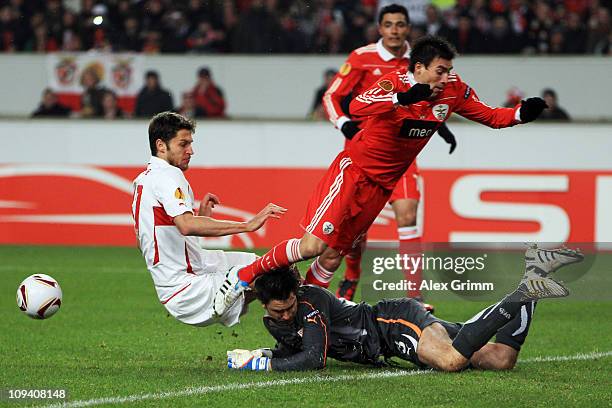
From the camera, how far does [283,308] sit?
714cm

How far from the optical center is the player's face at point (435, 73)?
800 cm

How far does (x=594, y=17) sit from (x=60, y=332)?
35.4ft

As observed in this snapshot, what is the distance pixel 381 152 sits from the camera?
8445mm

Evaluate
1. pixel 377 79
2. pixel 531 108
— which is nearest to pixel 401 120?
pixel 531 108

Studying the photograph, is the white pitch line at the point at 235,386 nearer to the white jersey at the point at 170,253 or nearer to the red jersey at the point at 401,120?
the white jersey at the point at 170,253

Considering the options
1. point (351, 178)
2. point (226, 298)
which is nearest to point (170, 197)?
point (226, 298)

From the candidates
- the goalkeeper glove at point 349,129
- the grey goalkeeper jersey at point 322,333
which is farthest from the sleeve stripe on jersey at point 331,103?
the grey goalkeeper jersey at point 322,333

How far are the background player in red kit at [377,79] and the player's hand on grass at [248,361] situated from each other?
2.81 m

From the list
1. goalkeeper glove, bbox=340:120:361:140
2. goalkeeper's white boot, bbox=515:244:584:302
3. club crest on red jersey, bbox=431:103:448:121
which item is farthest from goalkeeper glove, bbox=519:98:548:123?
goalkeeper glove, bbox=340:120:361:140

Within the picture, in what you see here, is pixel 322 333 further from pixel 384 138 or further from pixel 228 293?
pixel 384 138

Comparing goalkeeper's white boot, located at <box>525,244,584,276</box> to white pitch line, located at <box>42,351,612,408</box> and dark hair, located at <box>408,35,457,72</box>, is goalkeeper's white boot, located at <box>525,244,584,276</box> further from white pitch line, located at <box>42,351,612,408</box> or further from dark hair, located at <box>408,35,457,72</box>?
dark hair, located at <box>408,35,457,72</box>

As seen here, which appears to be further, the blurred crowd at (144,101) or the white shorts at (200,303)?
the blurred crowd at (144,101)

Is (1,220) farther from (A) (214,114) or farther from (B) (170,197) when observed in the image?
A: (B) (170,197)

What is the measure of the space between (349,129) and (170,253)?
2.30 m
